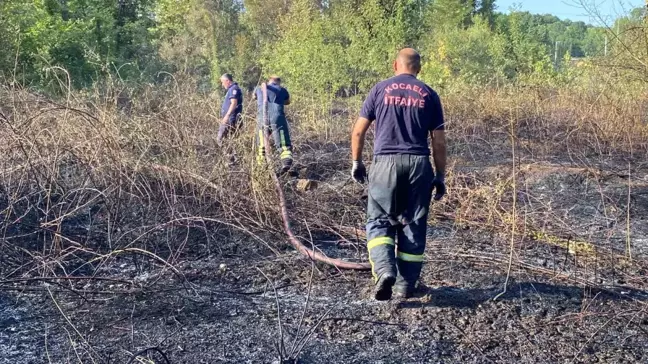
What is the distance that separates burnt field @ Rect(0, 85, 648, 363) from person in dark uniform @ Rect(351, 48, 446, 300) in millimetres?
316

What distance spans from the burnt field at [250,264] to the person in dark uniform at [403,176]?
1.04ft

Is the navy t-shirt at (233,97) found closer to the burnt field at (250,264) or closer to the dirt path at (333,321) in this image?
the burnt field at (250,264)

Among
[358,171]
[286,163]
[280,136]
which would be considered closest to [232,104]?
[280,136]

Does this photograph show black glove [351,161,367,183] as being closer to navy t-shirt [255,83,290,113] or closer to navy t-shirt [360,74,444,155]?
navy t-shirt [360,74,444,155]

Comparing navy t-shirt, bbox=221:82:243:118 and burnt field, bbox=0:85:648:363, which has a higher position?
navy t-shirt, bbox=221:82:243:118

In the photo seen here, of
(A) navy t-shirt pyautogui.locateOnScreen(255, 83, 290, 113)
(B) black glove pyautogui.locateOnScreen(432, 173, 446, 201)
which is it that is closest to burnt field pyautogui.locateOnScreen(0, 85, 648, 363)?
(B) black glove pyautogui.locateOnScreen(432, 173, 446, 201)

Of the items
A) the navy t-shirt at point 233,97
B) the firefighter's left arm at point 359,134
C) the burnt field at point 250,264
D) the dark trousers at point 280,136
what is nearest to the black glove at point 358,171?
the firefighter's left arm at point 359,134

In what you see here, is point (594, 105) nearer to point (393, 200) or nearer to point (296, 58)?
point (296, 58)

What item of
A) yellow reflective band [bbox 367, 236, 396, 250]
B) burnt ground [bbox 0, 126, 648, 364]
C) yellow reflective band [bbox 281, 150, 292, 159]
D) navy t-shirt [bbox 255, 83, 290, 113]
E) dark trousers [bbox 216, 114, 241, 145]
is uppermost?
navy t-shirt [bbox 255, 83, 290, 113]

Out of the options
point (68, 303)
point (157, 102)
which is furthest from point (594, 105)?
point (68, 303)

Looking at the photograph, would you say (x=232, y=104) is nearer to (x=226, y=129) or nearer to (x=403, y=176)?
(x=226, y=129)

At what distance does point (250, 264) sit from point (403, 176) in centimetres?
172

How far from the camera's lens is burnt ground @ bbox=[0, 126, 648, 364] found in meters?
3.79

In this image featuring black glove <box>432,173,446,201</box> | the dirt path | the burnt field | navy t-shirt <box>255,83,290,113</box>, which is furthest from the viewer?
navy t-shirt <box>255,83,290,113</box>
